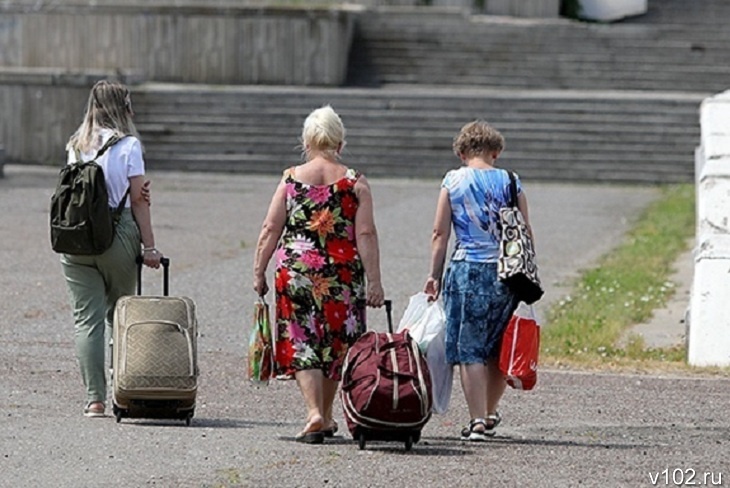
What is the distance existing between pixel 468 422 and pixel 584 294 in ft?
20.1

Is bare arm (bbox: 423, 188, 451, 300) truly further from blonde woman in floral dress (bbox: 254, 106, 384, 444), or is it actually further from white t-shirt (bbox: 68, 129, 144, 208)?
white t-shirt (bbox: 68, 129, 144, 208)

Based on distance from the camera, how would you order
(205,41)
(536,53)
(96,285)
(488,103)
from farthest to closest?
(536,53) → (205,41) → (488,103) → (96,285)

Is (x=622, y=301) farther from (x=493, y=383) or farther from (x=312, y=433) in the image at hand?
(x=312, y=433)

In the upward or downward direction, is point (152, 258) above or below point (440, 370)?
above

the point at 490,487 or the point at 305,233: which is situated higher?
the point at 305,233

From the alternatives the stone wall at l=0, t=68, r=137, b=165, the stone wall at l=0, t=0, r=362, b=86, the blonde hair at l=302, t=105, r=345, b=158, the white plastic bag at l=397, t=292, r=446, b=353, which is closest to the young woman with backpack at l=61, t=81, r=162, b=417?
the blonde hair at l=302, t=105, r=345, b=158

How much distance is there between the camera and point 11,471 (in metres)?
6.98

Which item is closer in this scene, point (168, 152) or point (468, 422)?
point (468, 422)

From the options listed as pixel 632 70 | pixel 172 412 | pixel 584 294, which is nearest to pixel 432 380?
pixel 172 412

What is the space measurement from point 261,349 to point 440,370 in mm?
824

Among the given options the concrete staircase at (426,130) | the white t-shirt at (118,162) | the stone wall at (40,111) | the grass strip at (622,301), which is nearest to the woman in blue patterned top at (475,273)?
the white t-shirt at (118,162)

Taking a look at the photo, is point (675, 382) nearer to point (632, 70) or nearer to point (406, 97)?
point (406, 97)

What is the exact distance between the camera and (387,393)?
755 centimetres

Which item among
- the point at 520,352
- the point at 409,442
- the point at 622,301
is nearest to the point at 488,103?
the point at 622,301
